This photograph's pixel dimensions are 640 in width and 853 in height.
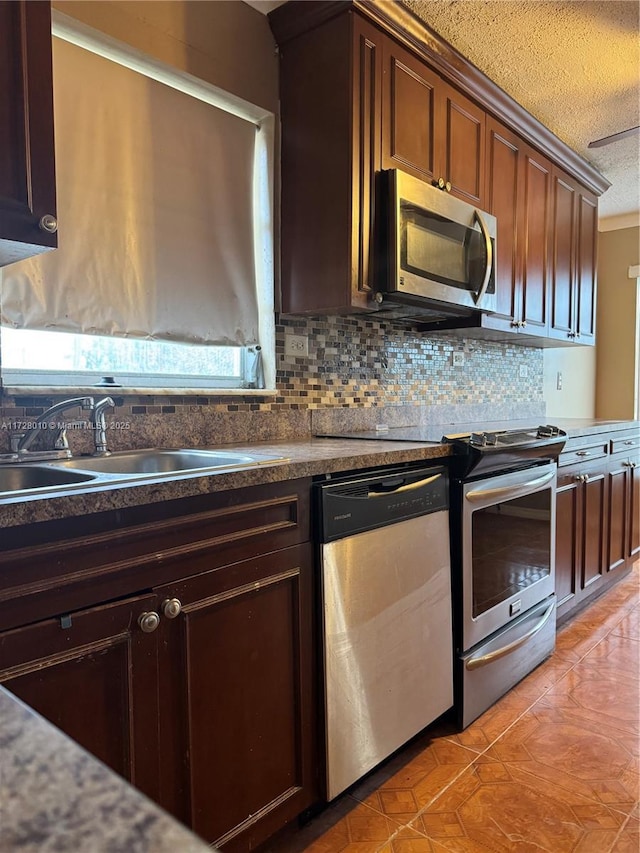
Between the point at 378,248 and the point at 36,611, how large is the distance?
1568 millimetres

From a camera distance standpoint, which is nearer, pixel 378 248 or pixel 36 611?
pixel 36 611

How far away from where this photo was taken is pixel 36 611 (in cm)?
93

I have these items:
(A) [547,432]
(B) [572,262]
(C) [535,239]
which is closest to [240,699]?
(A) [547,432]

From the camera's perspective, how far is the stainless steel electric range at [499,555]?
1.85 meters

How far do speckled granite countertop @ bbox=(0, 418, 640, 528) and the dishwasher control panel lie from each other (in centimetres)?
4

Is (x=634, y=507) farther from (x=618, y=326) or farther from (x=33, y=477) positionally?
(x=33, y=477)

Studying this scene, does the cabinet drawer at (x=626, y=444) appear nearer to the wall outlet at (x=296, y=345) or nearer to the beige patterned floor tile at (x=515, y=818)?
the wall outlet at (x=296, y=345)

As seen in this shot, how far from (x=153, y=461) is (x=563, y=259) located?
259 cm

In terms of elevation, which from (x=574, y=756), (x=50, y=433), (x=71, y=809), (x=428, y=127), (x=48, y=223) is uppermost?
(x=428, y=127)

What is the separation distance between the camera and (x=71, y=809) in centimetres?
27

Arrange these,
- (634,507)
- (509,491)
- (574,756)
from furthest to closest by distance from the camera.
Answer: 1. (634,507)
2. (509,491)
3. (574,756)

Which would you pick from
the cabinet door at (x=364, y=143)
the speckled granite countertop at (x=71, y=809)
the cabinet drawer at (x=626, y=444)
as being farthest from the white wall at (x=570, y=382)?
the speckled granite countertop at (x=71, y=809)

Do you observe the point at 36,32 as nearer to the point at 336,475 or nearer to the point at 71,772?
the point at 336,475

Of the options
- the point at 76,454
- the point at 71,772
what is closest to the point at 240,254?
the point at 76,454
